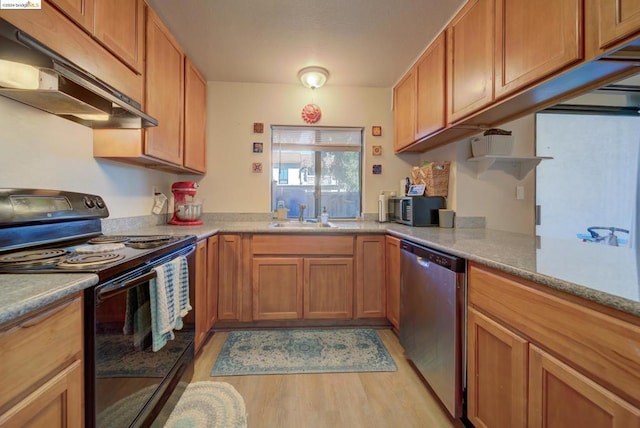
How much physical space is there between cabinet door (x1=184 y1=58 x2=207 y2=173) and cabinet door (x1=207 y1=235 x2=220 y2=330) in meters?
0.74

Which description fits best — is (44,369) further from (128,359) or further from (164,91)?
(164,91)

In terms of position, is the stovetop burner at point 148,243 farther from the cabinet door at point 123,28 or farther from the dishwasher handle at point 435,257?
the dishwasher handle at point 435,257

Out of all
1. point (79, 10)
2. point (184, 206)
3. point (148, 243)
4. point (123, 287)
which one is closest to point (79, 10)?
point (79, 10)

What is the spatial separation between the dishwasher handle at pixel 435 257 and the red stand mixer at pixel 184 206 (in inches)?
71.0

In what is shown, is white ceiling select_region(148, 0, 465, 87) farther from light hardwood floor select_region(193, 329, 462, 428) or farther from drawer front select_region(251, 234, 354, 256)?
light hardwood floor select_region(193, 329, 462, 428)

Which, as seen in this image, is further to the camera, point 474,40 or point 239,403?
point 474,40

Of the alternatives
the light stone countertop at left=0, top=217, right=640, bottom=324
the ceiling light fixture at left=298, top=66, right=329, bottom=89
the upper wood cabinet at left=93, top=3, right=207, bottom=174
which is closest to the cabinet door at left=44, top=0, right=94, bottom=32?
the upper wood cabinet at left=93, top=3, right=207, bottom=174

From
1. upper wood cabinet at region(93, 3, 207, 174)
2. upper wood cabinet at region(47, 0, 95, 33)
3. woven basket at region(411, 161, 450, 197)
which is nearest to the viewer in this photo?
upper wood cabinet at region(47, 0, 95, 33)

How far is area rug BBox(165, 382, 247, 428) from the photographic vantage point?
1.33 meters

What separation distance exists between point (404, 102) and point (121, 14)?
2198 mm

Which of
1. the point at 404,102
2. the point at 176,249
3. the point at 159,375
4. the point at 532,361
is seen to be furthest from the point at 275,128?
the point at 532,361

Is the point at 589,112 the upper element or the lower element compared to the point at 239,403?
upper

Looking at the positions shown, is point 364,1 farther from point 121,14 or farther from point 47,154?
point 47,154

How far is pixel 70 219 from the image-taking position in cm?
130
